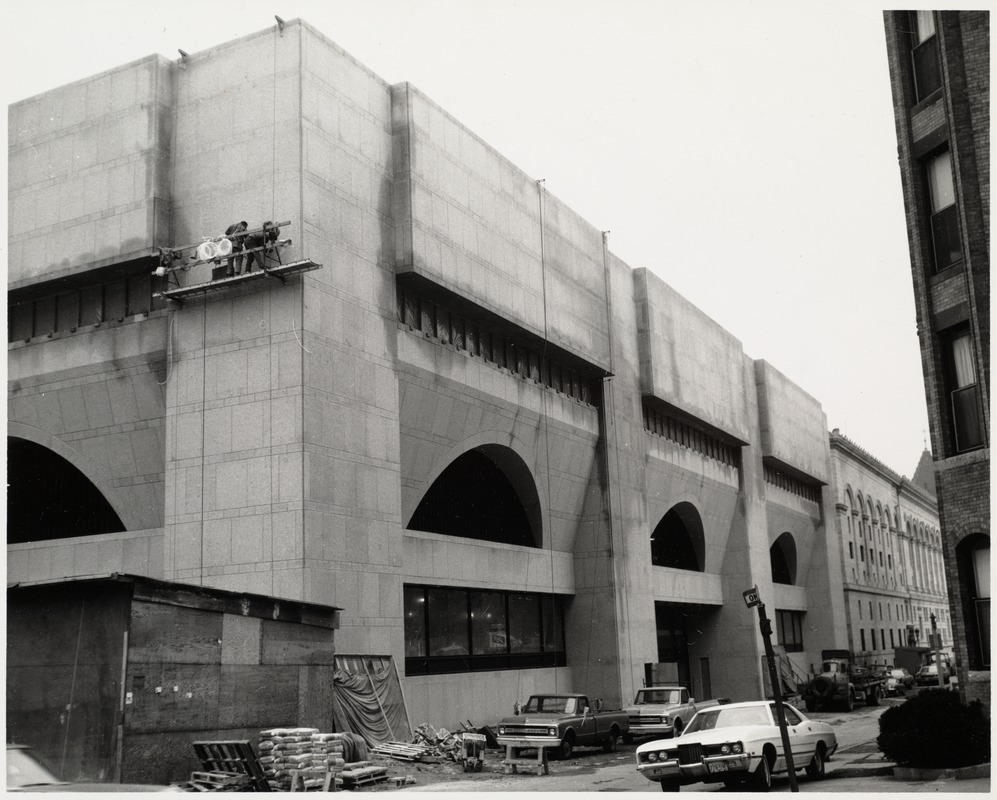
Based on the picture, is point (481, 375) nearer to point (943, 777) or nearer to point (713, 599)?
point (943, 777)

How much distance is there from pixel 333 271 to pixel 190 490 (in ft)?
22.2

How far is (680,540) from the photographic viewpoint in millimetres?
55375

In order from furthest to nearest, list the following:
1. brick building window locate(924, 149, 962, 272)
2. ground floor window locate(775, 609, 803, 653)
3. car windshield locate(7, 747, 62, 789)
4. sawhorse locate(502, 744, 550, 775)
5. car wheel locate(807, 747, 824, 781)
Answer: ground floor window locate(775, 609, 803, 653), sawhorse locate(502, 744, 550, 775), brick building window locate(924, 149, 962, 272), car wheel locate(807, 747, 824, 781), car windshield locate(7, 747, 62, 789)

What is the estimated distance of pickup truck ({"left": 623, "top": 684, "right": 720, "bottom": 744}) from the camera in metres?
33.0

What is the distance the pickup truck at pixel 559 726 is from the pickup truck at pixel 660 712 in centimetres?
163

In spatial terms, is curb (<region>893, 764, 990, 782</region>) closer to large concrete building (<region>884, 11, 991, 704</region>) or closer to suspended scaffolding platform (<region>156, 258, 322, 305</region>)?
large concrete building (<region>884, 11, 991, 704</region>)

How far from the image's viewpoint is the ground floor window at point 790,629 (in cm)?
6725

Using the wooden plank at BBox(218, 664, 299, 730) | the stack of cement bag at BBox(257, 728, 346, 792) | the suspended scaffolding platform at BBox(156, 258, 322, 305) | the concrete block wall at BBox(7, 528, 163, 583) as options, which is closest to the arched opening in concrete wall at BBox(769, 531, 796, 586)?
the concrete block wall at BBox(7, 528, 163, 583)

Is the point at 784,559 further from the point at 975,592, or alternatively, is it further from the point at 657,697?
the point at 975,592

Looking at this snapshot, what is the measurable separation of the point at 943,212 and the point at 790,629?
4921cm

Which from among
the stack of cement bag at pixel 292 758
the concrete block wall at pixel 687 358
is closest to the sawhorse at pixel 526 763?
the stack of cement bag at pixel 292 758

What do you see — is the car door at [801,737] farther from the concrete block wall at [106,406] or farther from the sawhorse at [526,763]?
the concrete block wall at [106,406]

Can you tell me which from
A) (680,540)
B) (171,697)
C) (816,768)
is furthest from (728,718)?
(680,540)

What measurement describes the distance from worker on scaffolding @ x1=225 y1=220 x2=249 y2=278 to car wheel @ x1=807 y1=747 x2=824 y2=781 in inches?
705
